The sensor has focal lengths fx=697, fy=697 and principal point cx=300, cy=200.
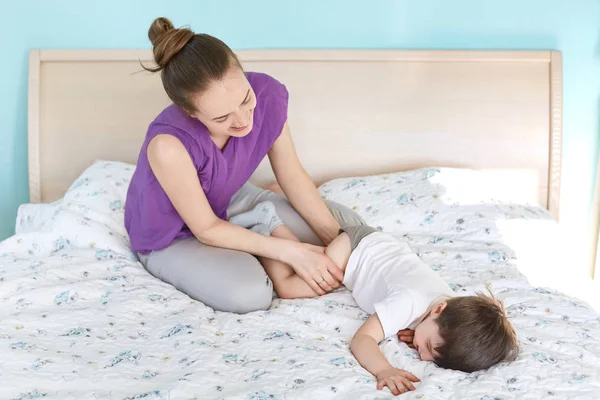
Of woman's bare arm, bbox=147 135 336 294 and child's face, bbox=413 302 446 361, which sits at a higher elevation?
woman's bare arm, bbox=147 135 336 294

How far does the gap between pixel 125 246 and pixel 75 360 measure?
63 cm

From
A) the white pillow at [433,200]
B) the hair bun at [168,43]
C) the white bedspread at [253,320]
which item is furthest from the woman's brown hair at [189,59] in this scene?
the white pillow at [433,200]

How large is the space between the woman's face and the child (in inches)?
14.5

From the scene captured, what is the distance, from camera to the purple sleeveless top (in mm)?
1724

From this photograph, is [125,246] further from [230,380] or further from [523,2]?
[523,2]

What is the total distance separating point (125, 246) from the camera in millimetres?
1988

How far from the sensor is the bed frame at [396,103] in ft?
7.84

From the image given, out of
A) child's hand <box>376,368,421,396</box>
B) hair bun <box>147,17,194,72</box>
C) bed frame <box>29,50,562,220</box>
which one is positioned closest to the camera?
child's hand <box>376,368,421,396</box>

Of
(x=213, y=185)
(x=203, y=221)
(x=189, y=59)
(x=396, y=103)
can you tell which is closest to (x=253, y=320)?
(x=203, y=221)

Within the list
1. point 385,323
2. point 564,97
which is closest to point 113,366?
point 385,323

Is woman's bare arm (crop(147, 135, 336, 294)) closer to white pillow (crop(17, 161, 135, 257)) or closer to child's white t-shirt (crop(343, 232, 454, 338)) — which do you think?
child's white t-shirt (crop(343, 232, 454, 338))

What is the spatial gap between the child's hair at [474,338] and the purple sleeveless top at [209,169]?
69cm

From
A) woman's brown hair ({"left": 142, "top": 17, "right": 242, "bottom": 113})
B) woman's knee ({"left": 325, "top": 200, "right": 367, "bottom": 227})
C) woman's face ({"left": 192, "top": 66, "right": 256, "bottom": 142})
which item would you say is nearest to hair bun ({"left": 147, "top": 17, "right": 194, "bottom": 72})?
woman's brown hair ({"left": 142, "top": 17, "right": 242, "bottom": 113})

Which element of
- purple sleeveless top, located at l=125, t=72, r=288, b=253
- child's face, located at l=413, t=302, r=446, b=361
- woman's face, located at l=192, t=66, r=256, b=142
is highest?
woman's face, located at l=192, t=66, r=256, b=142
